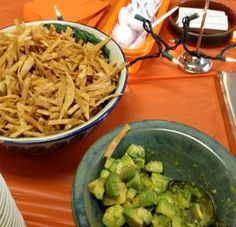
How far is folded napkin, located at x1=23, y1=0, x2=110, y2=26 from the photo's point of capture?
1074 millimetres

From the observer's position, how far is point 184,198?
647mm

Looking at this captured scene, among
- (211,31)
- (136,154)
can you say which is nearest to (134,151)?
(136,154)

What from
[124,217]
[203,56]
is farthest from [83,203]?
[203,56]

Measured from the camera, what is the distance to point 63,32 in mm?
878

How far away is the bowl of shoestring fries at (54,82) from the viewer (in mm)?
696

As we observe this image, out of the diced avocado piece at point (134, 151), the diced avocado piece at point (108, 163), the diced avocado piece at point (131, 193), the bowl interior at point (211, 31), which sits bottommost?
the diced avocado piece at point (131, 193)

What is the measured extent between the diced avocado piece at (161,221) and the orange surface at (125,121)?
18 cm

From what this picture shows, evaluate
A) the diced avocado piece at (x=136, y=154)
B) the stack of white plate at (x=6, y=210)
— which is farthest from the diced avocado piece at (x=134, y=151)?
the stack of white plate at (x=6, y=210)

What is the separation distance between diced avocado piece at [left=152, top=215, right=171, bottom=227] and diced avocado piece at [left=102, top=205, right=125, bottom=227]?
1.9 inches

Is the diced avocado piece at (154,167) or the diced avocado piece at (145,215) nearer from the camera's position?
A: the diced avocado piece at (145,215)

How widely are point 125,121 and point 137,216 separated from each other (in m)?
0.31

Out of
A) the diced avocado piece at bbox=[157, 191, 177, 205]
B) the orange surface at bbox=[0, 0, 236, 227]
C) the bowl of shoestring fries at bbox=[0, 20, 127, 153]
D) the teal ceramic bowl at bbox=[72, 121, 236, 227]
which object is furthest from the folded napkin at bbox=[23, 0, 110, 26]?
the diced avocado piece at bbox=[157, 191, 177, 205]

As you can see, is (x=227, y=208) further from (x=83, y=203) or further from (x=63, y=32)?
(x=63, y=32)

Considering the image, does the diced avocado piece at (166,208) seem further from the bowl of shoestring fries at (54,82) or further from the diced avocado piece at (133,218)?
the bowl of shoestring fries at (54,82)
